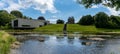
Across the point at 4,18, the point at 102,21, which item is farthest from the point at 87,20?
the point at 4,18

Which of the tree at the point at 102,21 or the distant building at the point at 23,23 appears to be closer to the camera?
the distant building at the point at 23,23

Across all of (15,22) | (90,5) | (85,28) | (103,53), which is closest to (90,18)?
(85,28)

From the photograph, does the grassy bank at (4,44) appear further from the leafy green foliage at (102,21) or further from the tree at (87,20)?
the tree at (87,20)

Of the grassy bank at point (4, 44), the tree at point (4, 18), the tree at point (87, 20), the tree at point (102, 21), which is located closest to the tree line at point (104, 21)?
the tree at point (102, 21)

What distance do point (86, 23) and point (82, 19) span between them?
9.42 feet

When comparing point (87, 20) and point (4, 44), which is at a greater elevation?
point (87, 20)

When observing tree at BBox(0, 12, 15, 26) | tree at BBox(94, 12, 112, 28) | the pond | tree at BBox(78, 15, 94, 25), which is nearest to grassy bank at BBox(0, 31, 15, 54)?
the pond

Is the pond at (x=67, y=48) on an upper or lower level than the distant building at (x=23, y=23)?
lower

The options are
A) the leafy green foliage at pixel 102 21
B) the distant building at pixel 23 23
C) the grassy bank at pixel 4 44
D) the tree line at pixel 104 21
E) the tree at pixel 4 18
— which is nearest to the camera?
the grassy bank at pixel 4 44

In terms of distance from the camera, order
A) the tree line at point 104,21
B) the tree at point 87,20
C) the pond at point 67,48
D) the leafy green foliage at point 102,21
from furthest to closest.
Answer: the tree at point 87,20
the leafy green foliage at point 102,21
the tree line at point 104,21
the pond at point 67,48

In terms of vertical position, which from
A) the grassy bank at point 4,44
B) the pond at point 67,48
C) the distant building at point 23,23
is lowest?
the pond at point 67,48

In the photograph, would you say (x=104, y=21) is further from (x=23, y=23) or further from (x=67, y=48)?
(x=67, y=48)

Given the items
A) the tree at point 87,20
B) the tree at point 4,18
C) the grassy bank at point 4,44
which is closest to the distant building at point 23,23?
the tree at point 4,18

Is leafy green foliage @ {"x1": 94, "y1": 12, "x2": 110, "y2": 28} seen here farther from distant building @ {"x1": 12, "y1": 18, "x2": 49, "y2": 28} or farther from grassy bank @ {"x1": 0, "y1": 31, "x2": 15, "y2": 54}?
grassy bank @ {"x1": 0, "y1": 31, "x2": 15, "y2": 54}
